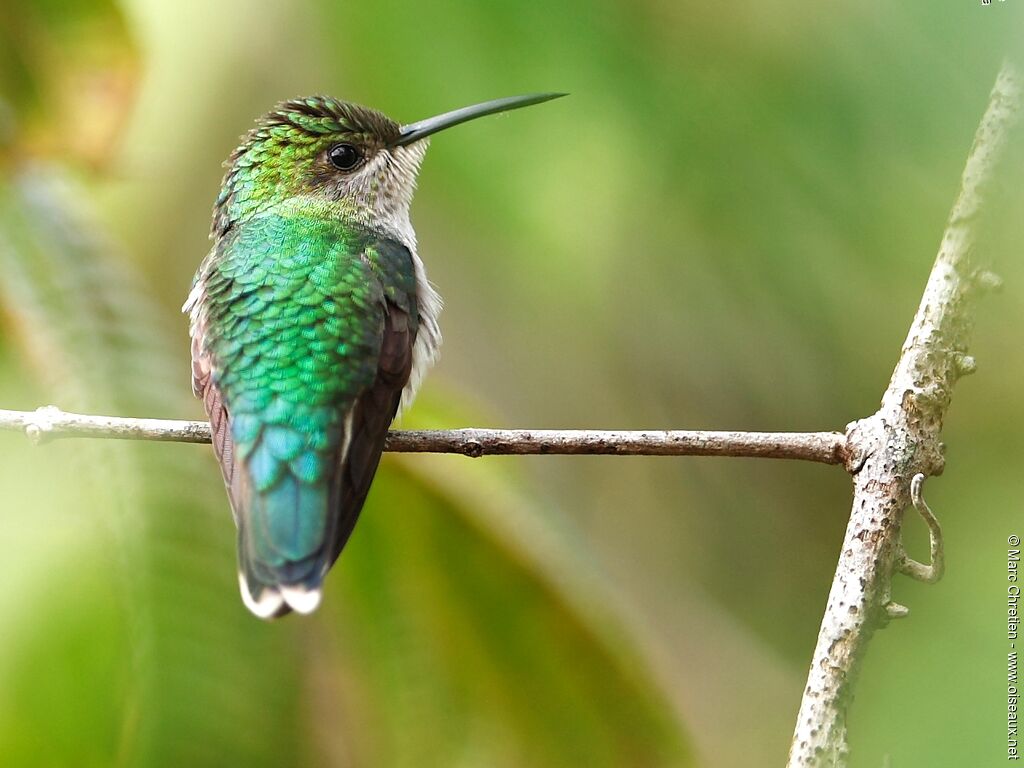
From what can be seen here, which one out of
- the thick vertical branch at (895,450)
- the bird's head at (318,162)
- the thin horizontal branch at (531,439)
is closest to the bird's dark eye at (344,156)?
the bird's head at (318,162)

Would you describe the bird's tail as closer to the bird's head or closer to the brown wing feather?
the brown wing feather

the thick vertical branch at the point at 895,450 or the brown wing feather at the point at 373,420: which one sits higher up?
the thick vertical branch at the point at 895,450

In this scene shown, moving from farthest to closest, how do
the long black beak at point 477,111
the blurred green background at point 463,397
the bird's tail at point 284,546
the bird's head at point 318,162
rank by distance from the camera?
1. the bird's head at point 318,162
2. the long black beak at point 477,111
3. the blurred green background at point 463,397
4. the bird's tail at point 284,546

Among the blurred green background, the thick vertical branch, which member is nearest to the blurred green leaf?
the blurred green background

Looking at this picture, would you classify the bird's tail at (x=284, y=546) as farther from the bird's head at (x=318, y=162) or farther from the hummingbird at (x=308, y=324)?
the bird's head at (x=318, y=162)

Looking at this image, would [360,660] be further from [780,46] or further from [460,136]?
[780,46]

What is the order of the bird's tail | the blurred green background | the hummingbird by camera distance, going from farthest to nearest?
the blurred green background
the hummingbird
the bird's tail

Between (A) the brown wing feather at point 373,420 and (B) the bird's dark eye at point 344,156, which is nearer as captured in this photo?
(A) the brown wing feather at point 373,420

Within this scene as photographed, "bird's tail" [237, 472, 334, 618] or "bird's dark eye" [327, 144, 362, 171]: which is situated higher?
"bird's dark eye" [327, 144, 362, 171]
